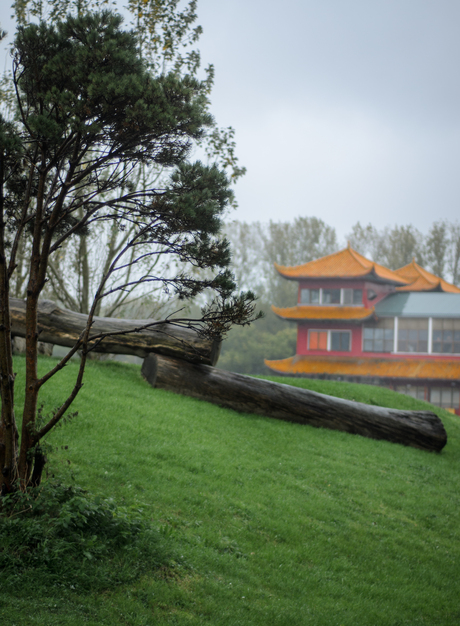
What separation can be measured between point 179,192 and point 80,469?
136 inches

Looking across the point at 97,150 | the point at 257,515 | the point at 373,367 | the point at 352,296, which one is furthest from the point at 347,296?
the point at 97,150

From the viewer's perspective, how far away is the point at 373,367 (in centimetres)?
2752

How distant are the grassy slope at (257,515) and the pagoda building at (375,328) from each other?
56.8 ft

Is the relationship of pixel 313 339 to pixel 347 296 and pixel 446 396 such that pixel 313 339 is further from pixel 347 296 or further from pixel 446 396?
pixel 446 396

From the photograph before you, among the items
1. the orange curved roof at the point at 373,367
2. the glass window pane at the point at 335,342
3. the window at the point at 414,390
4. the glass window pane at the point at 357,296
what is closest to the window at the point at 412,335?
Result: the orange curved roof at the point at 373,367

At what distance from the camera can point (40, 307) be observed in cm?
1087

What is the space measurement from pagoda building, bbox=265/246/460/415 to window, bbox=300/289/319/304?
2.3 inches

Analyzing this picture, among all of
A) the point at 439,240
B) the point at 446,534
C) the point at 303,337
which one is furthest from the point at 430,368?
the point at 446,534

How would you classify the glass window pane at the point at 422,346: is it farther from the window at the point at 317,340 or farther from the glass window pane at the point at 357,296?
the window at the point at 317,340

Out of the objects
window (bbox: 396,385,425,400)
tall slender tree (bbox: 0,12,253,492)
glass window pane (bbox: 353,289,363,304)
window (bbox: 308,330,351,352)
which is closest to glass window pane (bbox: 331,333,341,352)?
window (bbox: 308,330,351,352)

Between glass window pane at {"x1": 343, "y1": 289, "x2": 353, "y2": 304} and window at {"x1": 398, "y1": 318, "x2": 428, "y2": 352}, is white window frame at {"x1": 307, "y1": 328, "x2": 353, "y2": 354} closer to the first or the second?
glass window pane at {"x1": 343, "y1": 289, "x2": 353, "y2": 304}

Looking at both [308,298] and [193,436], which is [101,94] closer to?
[193,436]

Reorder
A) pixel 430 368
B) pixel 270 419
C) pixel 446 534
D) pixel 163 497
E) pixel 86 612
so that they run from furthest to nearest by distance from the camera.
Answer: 1. pixel 430 368
2. pixel 270 419
3. pixel 446 534
4. pixel 163 497
5. pixel 86 612

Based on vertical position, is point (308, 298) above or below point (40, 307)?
above
